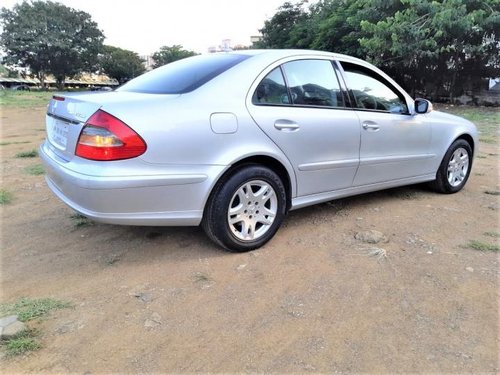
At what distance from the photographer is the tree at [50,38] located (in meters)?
48.2

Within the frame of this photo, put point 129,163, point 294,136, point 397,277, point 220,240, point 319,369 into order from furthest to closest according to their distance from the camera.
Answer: point 294,136 < point 220,240 < point 397,277 < point 129,163 < point 319,369

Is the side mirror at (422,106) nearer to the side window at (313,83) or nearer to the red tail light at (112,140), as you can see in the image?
the side window at (313,83)

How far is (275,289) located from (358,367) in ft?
2.74

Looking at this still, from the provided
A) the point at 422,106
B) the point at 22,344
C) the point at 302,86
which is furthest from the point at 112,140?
the point at 422,106

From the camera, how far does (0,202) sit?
4.57 metres

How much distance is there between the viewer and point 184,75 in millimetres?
3514

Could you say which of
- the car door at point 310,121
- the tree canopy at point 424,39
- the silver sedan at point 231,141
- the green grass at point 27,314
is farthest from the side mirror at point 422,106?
the tree canopy at point 424,39

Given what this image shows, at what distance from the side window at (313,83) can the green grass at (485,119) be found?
6.63m

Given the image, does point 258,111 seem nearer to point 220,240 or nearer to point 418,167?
point 220,240

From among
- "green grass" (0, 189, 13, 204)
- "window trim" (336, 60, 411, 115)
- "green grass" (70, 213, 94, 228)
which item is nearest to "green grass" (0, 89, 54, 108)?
"green grass" (0, 189, 13, 204)

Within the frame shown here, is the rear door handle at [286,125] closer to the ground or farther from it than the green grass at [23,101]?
farther from it

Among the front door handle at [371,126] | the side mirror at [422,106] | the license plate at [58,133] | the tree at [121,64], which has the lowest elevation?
the license plate at [58,133]

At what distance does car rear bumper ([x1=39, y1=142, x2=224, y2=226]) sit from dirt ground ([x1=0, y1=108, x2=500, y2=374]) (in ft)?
1.41

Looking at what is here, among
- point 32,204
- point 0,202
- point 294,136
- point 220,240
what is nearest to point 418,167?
point 294,136
